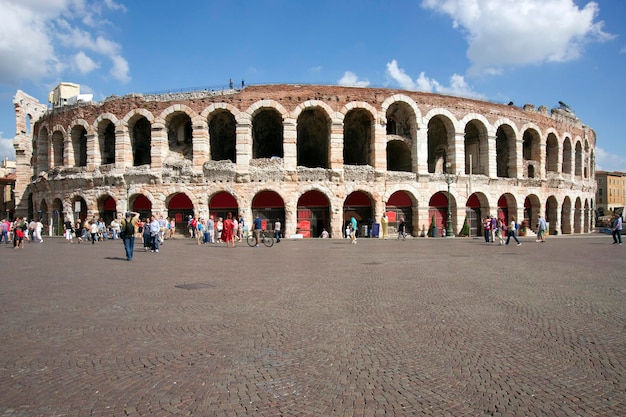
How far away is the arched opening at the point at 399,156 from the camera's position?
30.1 meters

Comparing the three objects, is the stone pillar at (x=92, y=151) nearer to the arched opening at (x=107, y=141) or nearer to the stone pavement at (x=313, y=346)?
the arched opening at (x=107, y=141)

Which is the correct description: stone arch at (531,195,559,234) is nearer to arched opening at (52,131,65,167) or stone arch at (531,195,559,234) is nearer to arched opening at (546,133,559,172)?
arched opening at (546,133,559,172)

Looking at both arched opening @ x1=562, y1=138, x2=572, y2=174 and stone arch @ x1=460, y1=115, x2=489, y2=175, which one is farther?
arched opening @ x1=562, y1=138, x2=572, y2=174

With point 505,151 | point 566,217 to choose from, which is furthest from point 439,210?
point 566,217

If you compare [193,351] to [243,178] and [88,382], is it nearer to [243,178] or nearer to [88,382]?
[88,382]

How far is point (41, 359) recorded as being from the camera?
173 inches

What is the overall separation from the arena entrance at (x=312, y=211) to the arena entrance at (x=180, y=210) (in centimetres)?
777

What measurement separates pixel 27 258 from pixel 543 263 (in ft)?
58.2

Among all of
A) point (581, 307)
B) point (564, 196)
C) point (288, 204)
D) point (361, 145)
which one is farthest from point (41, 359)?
point (564, 196)

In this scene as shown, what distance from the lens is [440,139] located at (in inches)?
1277

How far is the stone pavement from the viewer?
11.3ft

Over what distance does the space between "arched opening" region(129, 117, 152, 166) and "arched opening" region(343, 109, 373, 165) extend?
15348mm

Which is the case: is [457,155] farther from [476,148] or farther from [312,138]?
[312,138]

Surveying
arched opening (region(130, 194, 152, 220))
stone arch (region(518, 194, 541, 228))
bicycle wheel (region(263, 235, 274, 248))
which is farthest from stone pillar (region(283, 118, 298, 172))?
stone arch (region(518, 194, 541, 228))
